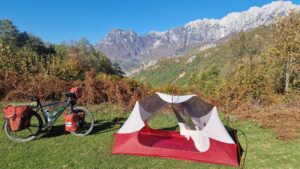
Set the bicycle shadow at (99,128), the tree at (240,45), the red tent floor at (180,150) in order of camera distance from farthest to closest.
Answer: the tree at (240,45) → the bicycle shadow at (99,128) → the red tent floor at (180,150)

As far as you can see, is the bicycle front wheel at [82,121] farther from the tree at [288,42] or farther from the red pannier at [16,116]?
the tree at [288,42]

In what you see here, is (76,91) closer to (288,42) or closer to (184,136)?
(184,136)

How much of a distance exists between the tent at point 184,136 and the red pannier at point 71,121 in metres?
1.50

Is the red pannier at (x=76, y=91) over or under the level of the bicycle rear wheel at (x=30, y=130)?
over

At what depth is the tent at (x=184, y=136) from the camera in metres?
6.59

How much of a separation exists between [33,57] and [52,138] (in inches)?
516

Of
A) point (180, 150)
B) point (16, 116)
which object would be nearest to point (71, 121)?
point (16, 116)

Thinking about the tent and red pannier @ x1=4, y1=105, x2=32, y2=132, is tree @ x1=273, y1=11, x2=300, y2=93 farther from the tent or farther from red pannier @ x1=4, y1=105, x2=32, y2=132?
red pannier @ x1=4, y1=105, x2=32, y2=132

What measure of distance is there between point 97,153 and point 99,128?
2.32 m

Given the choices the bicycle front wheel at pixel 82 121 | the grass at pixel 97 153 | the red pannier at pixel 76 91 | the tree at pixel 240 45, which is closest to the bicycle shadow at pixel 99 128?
the grass at pixel 97 153

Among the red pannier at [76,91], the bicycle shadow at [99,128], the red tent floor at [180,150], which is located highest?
the red pannier at [76,91]

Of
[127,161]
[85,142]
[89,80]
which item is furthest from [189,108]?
[89,80]

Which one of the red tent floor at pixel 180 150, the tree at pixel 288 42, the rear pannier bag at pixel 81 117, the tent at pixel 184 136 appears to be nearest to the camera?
the red tent floor at pixel 180 150

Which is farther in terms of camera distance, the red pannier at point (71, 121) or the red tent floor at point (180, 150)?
Result: the red pannier at point (71, 121)
